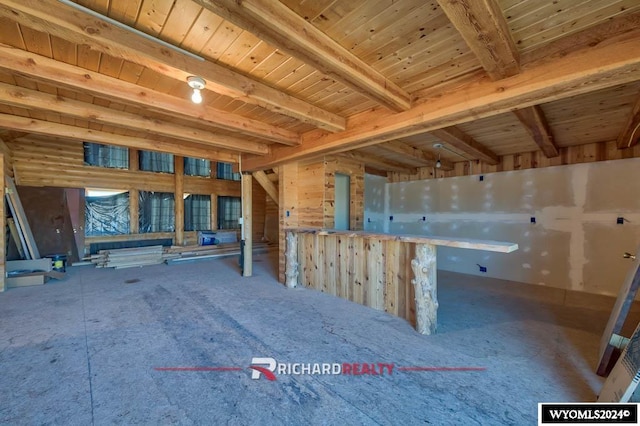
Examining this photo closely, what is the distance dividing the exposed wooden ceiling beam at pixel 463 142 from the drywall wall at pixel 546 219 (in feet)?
2.11

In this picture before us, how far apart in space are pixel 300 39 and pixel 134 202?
25.9 feet

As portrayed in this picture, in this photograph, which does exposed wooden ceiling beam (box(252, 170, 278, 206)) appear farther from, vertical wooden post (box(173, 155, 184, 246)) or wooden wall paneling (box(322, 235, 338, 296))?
vertical wooden post (box(173, 155, 184, 246))

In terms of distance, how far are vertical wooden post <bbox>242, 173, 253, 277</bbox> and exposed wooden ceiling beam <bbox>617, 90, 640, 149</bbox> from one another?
5.70 m

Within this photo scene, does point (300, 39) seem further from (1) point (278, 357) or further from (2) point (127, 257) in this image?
(2) point (127, 257)

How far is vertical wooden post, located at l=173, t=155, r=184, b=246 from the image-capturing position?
8164 millimetres

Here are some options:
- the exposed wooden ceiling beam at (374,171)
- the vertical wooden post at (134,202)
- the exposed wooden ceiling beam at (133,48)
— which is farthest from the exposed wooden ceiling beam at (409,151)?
the vertical wooden post at (134,202)

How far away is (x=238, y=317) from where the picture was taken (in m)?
3.19

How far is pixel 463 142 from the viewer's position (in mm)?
4078

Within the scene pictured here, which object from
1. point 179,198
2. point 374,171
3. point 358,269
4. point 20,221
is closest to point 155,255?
point 179,198

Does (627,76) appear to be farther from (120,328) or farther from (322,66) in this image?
(120,328)

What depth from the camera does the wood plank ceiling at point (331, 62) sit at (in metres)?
1.59

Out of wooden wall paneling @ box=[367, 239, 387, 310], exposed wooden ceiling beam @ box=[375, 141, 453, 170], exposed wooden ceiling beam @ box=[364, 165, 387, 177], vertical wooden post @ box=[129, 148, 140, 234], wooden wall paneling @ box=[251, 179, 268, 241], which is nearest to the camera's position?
wooden wall paneling @ box=[367, 239, 387, 310]

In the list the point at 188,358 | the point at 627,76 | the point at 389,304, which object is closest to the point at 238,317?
the point at 188,358

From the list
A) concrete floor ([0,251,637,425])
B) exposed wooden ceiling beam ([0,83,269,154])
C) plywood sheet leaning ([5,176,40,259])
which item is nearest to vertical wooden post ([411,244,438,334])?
concrete floor ([0,251,637,425])
